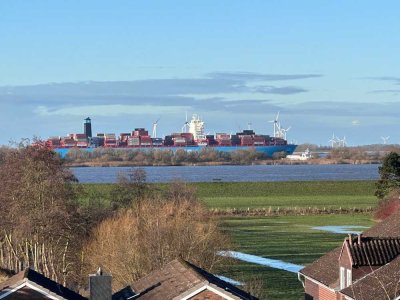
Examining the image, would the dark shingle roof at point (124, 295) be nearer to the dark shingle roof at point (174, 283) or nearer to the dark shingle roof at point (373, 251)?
the dark shingle roof at point (174, 283)

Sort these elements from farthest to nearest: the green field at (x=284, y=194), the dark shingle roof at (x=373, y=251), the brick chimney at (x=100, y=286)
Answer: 1. the green field at (x=284, y=194)
2. the dark shingle roof at (x=373, y=251)
3. the brick chimney at (x=100, y=286)

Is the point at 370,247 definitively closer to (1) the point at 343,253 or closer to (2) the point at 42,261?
(1) the point at 343,253

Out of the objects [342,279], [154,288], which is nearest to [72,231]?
[154,288]

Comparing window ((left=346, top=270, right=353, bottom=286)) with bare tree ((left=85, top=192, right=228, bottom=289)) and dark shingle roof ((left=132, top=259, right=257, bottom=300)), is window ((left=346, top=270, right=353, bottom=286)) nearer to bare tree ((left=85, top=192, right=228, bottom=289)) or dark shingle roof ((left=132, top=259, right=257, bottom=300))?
dark shingle roof ((left=132, top=259, right=257, bottom=300))

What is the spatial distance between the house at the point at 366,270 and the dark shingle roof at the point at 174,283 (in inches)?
110

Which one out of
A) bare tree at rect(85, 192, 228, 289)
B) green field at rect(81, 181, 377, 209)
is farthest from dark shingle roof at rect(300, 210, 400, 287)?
green field at rect(81, 181, 377, 209)

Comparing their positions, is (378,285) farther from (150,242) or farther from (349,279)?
(150,242)

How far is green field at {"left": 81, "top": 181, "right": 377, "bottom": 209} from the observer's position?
10919 cm

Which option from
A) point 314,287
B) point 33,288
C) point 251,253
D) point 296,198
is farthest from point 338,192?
point 33,288

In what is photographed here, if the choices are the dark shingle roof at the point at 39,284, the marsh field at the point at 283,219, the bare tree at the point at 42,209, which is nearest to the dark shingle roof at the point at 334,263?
the dark shingle roof at the point at 39,284

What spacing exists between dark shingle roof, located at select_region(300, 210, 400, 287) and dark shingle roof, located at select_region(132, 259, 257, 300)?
4.78 meters

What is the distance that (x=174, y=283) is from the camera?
2486 centimetres

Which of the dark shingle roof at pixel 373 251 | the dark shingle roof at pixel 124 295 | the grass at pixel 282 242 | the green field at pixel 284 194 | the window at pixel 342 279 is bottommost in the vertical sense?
the green field at pixel 284 194

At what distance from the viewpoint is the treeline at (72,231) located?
123 ft
